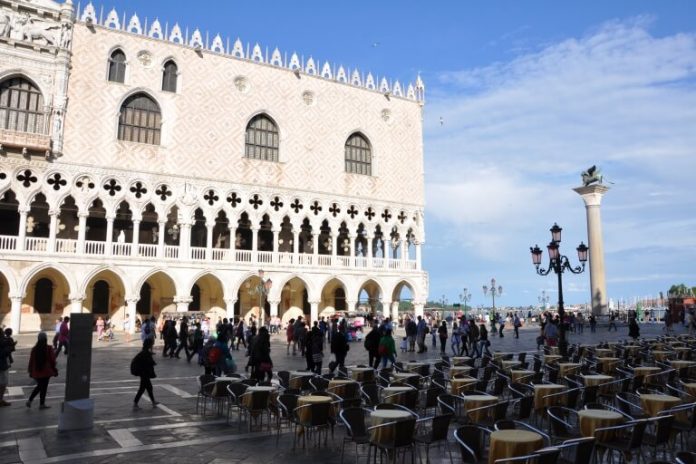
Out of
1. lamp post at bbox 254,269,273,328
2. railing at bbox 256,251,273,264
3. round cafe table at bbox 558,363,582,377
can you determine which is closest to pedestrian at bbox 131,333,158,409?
lamp post at bbox 254,269,273,328

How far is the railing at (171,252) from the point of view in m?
26.0

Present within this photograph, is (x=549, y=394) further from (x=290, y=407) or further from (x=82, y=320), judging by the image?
(x=82, y=320)

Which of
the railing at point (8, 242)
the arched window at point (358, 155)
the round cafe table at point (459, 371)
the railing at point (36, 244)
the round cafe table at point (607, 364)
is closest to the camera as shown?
the round cafe table at point (459, 371)

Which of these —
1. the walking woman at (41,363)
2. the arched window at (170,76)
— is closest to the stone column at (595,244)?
the arched window at (170,76)

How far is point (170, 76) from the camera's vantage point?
27672mm

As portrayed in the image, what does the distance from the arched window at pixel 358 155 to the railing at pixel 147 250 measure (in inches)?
486

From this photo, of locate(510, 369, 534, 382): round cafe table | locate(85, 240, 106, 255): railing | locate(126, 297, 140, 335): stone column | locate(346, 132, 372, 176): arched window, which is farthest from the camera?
locate(346, 132, 372, 176): arched window

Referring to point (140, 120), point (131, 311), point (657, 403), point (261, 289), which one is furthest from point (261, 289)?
point (657, 403)

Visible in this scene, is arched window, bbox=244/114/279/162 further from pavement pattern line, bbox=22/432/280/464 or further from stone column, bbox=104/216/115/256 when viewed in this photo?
pavement pattern line, bbox=22/432/280/464

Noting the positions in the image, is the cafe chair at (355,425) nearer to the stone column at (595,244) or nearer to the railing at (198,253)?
the railing at (198,253)

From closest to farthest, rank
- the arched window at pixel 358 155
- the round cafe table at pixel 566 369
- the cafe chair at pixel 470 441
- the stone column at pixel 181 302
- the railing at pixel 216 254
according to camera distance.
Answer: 1. the cafe chair at pixel 470 441
2. the round cafe table at pixel 566 369
3. the railing at pixel 216 254
4. the stone column at pixel 181 302
5. the arched window at pixel 358 155

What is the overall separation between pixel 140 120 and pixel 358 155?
42.0ft

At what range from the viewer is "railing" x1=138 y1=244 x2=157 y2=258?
2544cm

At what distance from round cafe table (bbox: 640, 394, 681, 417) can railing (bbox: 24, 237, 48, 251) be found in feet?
79.3
